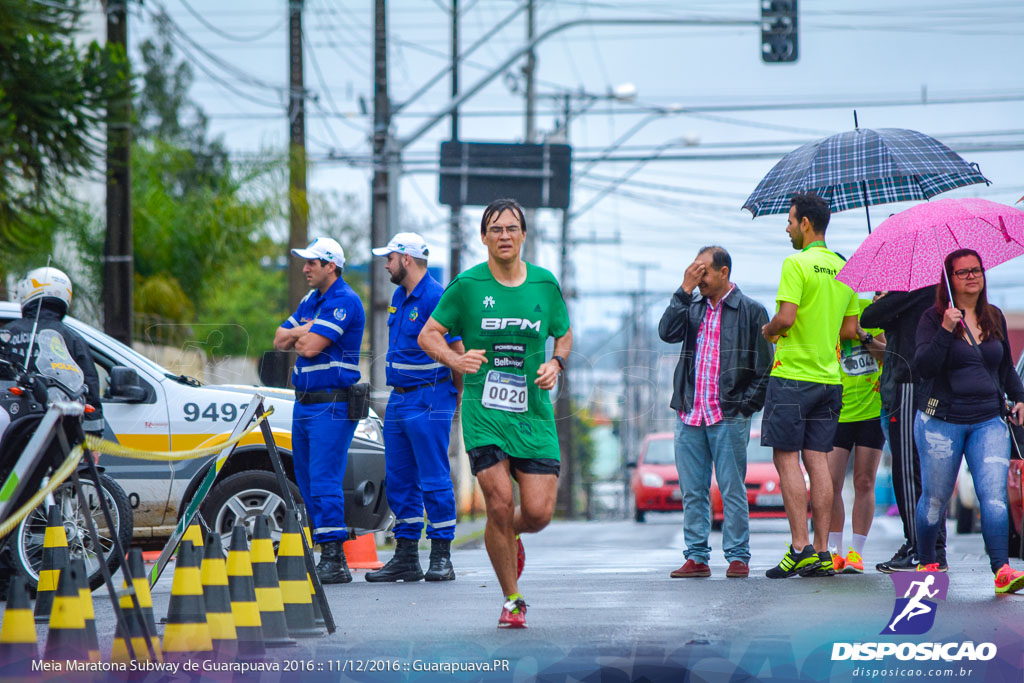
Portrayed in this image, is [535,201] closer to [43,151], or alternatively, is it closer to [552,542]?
[552,542]

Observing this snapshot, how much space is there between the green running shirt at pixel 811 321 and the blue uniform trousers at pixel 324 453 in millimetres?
2690

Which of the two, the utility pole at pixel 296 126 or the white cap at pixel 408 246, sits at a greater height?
the utility pole at pixel 296 126

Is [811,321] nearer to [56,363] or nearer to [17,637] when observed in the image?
[56,363]

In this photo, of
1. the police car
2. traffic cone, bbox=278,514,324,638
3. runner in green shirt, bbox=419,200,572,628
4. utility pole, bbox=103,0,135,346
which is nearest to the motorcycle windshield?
the police car

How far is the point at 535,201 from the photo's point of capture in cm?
2044

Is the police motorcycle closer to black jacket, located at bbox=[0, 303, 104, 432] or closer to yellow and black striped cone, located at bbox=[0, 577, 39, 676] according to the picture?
black jacket, located at bbox=[0, 303, 104, 432]

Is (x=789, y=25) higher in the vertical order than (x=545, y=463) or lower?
higher

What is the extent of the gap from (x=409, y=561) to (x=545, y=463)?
2801 millimetres

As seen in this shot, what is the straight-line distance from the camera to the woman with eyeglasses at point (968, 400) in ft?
23.3

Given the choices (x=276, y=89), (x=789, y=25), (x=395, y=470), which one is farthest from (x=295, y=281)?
(x=395, y=470)

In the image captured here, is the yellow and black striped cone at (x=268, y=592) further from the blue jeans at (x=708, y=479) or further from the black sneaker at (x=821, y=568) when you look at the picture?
the black sneaker at (x=821, y=568)

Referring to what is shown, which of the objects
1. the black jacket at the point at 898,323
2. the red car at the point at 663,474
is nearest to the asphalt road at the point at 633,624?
the black jacket at the point at 898,323

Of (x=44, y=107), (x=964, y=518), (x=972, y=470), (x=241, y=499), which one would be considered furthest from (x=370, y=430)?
(x=964, y=518)

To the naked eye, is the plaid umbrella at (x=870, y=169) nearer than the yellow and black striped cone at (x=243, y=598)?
No
